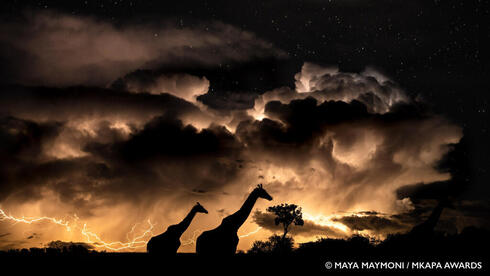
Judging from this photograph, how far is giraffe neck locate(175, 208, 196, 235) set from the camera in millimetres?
17666

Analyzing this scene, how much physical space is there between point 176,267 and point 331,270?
543cm

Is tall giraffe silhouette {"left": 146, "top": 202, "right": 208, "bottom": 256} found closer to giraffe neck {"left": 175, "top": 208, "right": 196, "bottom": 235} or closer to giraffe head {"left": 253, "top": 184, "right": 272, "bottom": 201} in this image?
giraffe neck {"left": 175, "top": 208, "right": 196, "bottom": 235}

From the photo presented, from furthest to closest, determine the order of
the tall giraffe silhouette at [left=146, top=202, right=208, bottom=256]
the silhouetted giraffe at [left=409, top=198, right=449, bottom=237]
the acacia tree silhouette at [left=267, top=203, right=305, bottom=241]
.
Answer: the acacia tree silhouette at [left=267, top=203, right=305, bottom=241] < the silhouetted giraffe at [left=409, top=198, right=449, bottom=237] < the tall giraffe silhouette at [left=146, top=202, right=208, bottom=256]

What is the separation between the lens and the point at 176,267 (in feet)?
43.4

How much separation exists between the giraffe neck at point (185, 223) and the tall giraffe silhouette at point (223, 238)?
1600 mm

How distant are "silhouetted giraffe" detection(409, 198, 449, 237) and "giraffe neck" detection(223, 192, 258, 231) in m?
9.19

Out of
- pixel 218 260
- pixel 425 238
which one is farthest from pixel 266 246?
pixel 218 260

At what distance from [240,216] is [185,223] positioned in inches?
116

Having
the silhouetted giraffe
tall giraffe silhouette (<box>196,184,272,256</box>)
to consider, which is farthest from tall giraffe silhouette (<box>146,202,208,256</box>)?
the silhouetted giraffe

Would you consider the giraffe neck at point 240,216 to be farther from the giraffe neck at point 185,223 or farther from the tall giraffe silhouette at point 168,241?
the tall giraffe silhouette at point 168,241

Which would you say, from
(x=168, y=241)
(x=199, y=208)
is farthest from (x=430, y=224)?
(x=168, y=241)

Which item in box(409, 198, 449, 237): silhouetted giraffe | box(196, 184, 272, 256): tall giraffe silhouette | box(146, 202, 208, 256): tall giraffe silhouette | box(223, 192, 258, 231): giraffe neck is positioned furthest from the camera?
box(409, 198, 449, 237): silhouetted giraffe

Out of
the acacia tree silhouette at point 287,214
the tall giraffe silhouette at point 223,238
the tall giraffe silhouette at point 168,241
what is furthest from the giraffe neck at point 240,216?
the acacia tree silhouette at point 287,214

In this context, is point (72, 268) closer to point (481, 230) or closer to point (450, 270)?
point (450, 270)
